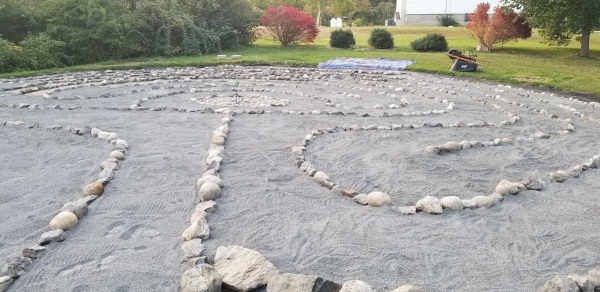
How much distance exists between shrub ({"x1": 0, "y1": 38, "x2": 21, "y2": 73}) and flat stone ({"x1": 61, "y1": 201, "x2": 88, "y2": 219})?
14.2m

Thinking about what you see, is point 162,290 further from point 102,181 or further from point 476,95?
point 476,95

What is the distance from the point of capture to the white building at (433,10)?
171 feet

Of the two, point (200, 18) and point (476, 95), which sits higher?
point (200, 18)

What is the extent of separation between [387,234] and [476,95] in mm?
9344

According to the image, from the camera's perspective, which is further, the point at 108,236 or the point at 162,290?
the point at 108,236

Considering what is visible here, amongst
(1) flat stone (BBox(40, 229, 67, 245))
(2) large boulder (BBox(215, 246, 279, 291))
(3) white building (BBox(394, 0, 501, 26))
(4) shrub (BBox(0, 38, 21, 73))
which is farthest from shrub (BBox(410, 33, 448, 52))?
(3) white building (BBox(394, 0, 501, 26))

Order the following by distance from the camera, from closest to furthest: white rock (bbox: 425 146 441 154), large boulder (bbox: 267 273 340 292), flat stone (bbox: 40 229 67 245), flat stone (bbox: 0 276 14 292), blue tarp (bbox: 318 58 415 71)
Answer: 1. large boulder (bbox: 267 273 340 292)
2. flat stone (bbox: 0 276 14 292)
3. flat stone (bbox: 40 229 67 245)
4. white rock (bbox: 425 146 441 154)
5. blue tarp (bbox: 318 58 415 71)

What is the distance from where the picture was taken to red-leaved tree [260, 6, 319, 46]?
2739 centimetres

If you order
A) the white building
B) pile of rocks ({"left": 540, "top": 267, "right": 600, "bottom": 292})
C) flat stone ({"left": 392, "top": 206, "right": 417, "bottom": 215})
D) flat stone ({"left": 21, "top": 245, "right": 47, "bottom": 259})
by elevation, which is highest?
the white building

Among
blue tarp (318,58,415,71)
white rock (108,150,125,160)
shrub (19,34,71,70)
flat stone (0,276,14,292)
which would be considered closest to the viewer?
flat stone (0,276,14,292)

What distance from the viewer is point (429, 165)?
265 inches

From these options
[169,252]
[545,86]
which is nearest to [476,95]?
[545,86]

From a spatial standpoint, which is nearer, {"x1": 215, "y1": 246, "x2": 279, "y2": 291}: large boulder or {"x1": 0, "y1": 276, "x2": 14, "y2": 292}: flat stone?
{"x1": 0, "y1": 276, "x2": 14, "y2": 292}: flat stone

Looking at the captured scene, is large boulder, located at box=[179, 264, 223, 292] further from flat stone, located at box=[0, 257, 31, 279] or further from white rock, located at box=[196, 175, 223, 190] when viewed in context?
Answer: white rock, located at box=[196, 175, 223, 190]
